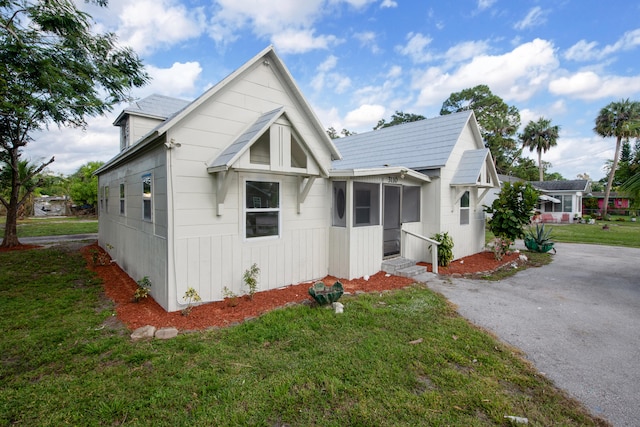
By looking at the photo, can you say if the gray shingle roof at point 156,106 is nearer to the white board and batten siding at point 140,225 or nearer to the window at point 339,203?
the white board and batten siding at point 140,225

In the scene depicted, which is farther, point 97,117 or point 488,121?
point 488,121

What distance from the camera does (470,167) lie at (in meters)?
9.69

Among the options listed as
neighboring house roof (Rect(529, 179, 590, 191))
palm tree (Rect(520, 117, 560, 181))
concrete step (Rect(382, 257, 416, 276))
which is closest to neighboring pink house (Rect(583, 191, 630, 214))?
palm tree (Rect(520, 117, 560, 181))

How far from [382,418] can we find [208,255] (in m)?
3.88

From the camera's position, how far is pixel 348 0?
9445 millimetres

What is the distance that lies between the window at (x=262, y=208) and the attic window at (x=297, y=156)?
609mm

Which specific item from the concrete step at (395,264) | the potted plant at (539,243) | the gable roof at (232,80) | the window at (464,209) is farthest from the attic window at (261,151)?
the potted plant at (539,243)

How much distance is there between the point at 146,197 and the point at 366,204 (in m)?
5.10

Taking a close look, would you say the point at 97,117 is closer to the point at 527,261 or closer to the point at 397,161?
the point at 397,161

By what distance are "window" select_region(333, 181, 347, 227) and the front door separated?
205 centimetres

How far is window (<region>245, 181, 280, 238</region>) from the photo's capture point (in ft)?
18.8

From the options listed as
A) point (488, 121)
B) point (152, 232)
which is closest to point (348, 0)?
point (152, 232)

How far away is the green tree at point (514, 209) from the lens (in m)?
10.1

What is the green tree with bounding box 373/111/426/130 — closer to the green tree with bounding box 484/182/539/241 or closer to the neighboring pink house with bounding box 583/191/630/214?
the neighboring pink house with bounding box 583/191/630/214
